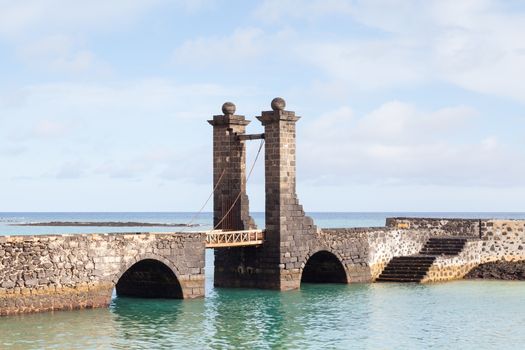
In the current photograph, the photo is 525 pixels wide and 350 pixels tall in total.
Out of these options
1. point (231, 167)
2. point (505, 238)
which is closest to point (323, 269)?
point (231, 167)

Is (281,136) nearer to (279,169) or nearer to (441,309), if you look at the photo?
(279,169)

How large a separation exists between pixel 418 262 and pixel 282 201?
762cm

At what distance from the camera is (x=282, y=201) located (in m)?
38.6

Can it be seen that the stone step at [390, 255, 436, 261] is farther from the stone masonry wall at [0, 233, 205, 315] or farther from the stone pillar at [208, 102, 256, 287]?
the stone masonry wall at [0, 233, 205, 315]

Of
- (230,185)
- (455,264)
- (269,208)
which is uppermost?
(230,185)

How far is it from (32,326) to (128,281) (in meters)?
8.57

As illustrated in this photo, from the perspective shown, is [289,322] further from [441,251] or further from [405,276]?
[441,251]

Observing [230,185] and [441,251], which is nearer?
[230,185]

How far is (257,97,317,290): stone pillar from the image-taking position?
38375mm

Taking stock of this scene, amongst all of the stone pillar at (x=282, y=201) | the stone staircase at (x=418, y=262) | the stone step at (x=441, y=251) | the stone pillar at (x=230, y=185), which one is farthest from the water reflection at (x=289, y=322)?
the stone step at (x=441, y=251)

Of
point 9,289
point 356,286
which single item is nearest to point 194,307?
point 9,289

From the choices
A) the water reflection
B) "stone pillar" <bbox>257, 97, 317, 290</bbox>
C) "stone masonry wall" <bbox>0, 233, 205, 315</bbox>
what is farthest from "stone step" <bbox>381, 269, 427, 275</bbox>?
"stone masonry wall" <bbox>0, 233, 205, 315</bbox>

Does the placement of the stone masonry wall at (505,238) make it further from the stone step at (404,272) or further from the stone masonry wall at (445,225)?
the stone step at (404,272)

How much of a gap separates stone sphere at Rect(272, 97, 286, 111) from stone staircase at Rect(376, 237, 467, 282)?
8.92 meters
